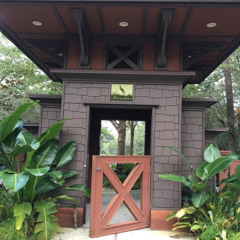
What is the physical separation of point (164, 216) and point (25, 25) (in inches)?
179

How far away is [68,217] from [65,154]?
1217 mm

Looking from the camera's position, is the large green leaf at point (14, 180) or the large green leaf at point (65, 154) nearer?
the large green leaf at point (14, 180)

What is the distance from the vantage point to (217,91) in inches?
544

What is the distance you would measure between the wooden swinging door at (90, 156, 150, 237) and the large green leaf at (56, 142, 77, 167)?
586 millimetres

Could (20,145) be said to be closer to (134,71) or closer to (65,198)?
(65,198)

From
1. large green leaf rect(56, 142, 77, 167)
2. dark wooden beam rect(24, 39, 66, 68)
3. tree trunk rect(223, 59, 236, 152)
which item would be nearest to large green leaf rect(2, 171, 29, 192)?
large green leaf rect(56, 142, 77, 167)

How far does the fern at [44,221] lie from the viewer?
3639 mm

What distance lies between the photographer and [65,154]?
4.45 m

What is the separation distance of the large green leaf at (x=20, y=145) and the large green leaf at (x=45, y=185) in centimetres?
64

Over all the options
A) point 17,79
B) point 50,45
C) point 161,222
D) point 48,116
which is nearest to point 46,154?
point 48,116

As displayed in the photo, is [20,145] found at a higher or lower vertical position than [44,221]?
higher

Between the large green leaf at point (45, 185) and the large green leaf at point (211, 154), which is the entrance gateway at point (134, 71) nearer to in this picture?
the large green leaf at point (211, 154)

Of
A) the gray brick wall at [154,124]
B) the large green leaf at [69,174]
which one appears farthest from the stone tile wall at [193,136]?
the large green leaf at [69,174]

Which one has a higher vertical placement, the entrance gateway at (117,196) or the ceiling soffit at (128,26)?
the ceiling soffit at (128,26)
